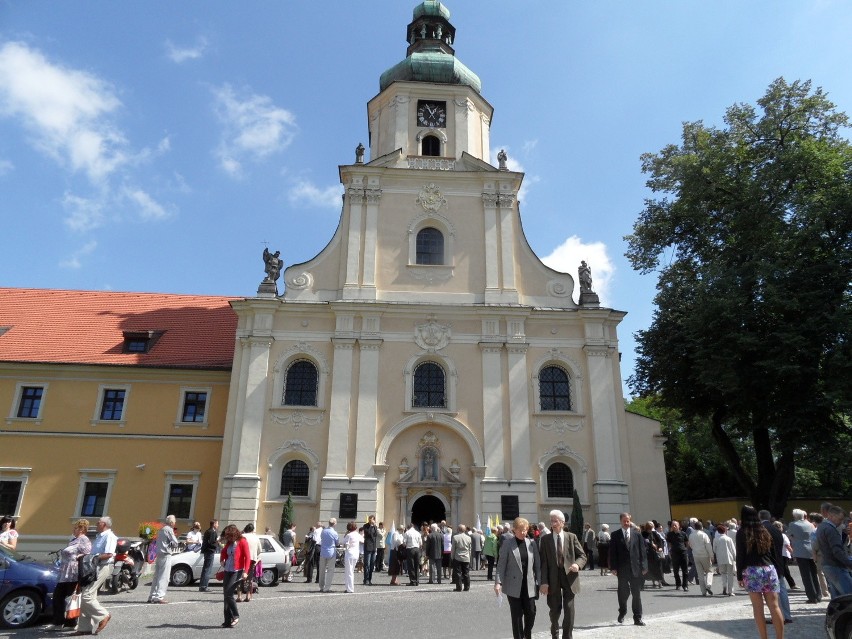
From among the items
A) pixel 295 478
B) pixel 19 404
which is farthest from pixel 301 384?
pixel 19 404

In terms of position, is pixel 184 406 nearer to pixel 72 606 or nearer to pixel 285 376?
pixel 285 376

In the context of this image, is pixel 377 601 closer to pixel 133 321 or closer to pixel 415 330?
pixel 415 330

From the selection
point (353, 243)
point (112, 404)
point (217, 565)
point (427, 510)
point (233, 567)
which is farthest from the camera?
point (353, 243)

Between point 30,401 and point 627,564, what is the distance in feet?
77.4

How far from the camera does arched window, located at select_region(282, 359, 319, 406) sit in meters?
24.0

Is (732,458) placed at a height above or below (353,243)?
below

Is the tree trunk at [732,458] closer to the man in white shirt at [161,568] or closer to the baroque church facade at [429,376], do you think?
the baroque church facade at [429,376]

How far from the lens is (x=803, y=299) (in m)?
21.5

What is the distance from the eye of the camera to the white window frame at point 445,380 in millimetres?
23780

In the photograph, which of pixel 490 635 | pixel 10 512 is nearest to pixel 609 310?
pixel 490 635

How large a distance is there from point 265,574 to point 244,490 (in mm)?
6890

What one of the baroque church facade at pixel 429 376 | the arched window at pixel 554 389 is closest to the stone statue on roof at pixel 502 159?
the baroque church facade at pixel 429 376

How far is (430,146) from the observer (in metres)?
28.7

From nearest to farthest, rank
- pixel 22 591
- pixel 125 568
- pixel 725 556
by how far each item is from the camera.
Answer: pixel 22 591, pixel 725 556, pixel 125 568
